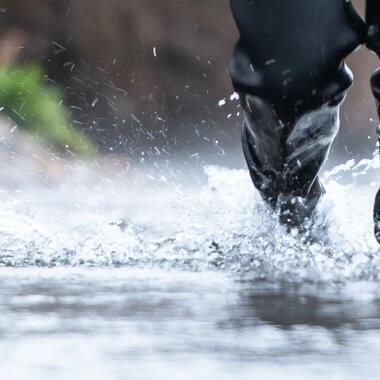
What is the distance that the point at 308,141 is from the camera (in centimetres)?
226

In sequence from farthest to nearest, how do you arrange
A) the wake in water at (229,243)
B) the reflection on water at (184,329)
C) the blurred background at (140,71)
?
the blurred background at (140,71)
the wake in water at (229,243)
the reflection on water at (184,329)

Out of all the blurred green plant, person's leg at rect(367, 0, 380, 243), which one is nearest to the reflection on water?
person's leg at rect(367, 0, 380, 243)

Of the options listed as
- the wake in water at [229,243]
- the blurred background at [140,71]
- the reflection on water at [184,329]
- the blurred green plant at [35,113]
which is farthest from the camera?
the blurred background at [140,71]

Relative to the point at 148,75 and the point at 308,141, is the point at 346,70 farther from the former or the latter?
the point at 148,75

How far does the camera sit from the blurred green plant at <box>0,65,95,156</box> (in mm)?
5887

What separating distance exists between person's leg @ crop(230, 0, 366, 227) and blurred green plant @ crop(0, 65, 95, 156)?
3598 millimetres

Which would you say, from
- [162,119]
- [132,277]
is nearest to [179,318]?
[132,277]

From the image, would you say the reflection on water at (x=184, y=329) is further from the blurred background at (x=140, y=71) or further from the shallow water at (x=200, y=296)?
the blurred background at (x=140, y=71)

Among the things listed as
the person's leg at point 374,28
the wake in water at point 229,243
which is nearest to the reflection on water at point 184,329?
the wake in water at point 229,243

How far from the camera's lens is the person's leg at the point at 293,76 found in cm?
213

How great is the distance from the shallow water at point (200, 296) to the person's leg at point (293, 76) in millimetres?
122

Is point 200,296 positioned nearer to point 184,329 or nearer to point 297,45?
point 184,329

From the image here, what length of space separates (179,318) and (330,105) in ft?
2.88

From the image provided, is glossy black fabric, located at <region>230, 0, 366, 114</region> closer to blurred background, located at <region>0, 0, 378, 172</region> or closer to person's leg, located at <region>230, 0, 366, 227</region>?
person's leg, located at <region>230, 0, 366, 227</region>
